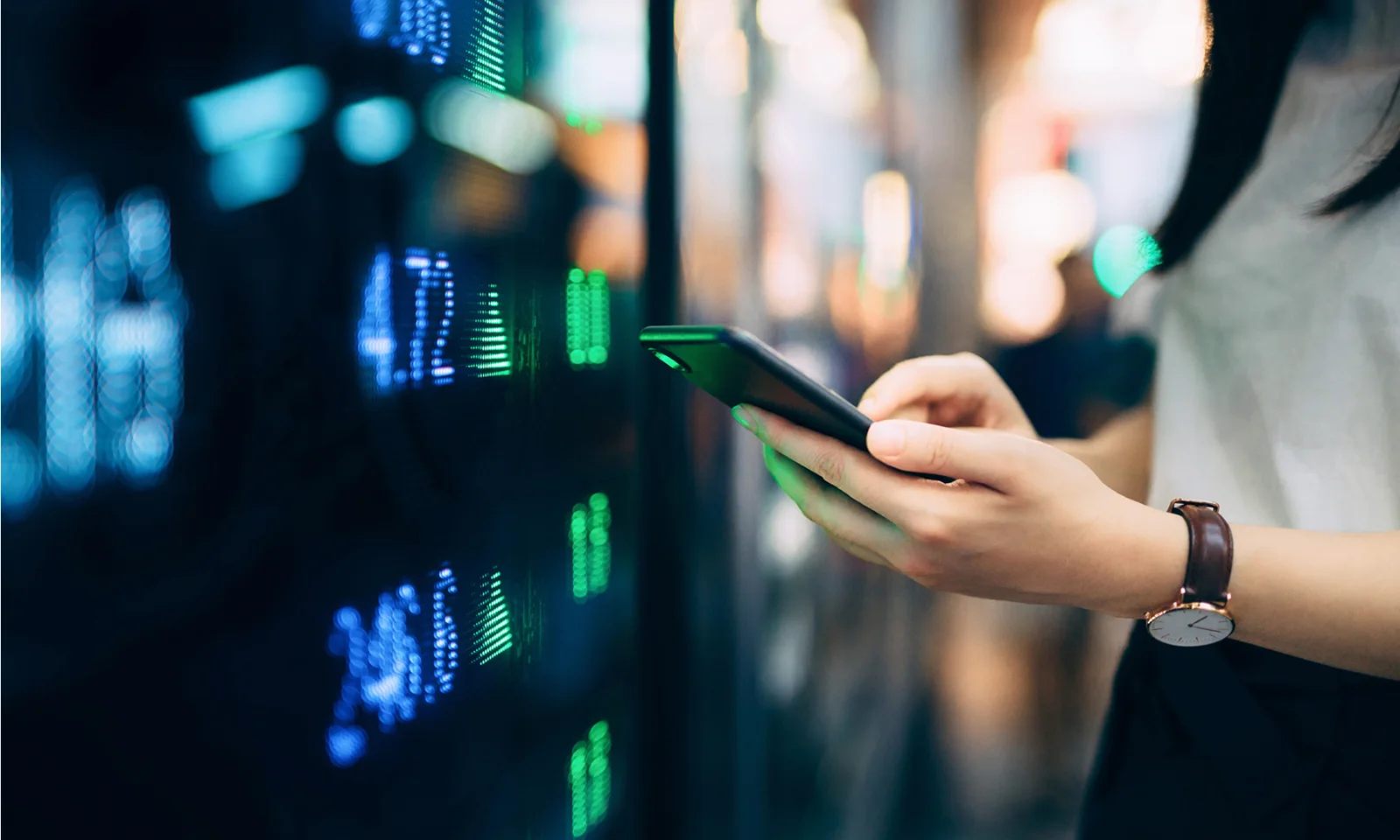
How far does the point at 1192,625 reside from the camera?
1.90 ft

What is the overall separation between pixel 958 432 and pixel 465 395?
34cm

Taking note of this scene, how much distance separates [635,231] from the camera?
87cm

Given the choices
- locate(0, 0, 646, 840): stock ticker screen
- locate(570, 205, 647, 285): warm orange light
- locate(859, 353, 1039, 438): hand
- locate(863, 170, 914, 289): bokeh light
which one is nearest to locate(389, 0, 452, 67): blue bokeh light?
locate(0, 0, 646, 840): stock ticker screen

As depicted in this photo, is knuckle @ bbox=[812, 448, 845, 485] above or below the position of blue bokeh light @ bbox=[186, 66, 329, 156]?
below

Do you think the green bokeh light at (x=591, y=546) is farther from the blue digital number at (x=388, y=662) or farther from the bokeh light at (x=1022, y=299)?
the bokeh light at (x=1022, y=299)

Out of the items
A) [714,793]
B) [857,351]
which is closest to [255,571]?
[714,793]

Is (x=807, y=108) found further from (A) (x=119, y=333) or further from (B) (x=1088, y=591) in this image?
(A) (x=119, y=333)

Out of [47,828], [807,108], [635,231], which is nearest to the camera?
[47,828]

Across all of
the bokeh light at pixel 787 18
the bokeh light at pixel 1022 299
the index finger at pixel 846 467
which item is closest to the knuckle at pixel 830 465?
the index finger at pixel 846 467

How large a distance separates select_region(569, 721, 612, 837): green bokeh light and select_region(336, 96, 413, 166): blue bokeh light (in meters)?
0.57

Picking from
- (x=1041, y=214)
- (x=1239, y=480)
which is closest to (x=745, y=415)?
(x=1239, y=480)

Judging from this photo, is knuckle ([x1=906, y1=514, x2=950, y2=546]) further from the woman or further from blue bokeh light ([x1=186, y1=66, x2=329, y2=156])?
blue bokeh light ([x1=186, y1=66, x2=329, y2=156])

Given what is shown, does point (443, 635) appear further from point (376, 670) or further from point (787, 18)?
point (787, 18)

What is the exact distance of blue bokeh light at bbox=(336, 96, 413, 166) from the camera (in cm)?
41
